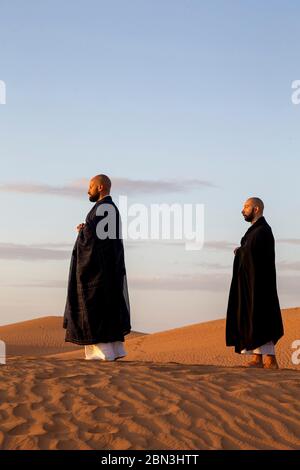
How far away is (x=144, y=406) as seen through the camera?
894 cm

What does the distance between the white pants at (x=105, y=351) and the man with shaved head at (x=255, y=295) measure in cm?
177

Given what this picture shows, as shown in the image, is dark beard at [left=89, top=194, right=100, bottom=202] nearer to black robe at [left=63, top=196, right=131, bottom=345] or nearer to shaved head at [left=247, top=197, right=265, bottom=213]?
black robe at [left=63, top=196, right=131, bottom=345]

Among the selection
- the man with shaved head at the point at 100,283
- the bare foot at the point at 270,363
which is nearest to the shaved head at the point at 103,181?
the man with shaved head at the point at 100,283

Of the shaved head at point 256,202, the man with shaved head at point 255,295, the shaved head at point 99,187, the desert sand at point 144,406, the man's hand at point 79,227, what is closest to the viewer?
the desert sand at point 144,406

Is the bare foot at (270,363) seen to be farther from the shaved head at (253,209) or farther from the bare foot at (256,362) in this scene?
the shaved head at (253,209)

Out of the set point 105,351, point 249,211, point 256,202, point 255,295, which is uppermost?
point 256,202

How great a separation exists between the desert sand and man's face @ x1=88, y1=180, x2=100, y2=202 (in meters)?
2.38

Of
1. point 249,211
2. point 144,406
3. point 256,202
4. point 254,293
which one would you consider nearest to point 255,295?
point 254,293

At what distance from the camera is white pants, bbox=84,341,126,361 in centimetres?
1252

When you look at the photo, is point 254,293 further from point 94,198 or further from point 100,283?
point 94,198

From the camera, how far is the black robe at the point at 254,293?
1306 centimetres

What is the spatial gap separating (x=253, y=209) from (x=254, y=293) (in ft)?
4.23
